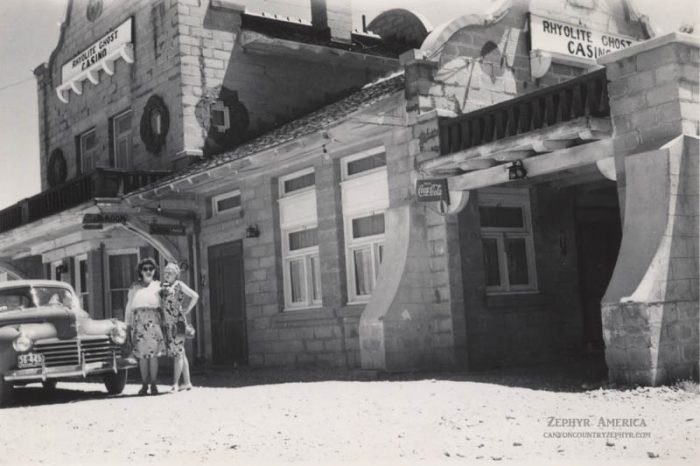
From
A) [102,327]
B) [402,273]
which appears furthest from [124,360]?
[402,273]

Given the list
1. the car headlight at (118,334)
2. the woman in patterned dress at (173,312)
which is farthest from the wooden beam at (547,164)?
the car headlight at (118,334)

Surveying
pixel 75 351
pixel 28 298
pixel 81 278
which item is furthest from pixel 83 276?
pixel 75 351

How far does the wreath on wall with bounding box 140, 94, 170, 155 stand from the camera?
19.6 metres

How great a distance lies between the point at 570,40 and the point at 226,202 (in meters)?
7.35

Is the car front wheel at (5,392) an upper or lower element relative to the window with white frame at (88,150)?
lower

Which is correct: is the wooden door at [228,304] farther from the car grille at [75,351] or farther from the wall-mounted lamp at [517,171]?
the wall-mounted lamp at [517,171]

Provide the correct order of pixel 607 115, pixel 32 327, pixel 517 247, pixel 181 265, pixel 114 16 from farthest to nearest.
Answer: pixel 114 16, pixel 181 265, pixel 517 247, pixel 32 327, pixel 607 115

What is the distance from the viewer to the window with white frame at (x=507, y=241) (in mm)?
13656

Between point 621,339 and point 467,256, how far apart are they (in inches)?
152

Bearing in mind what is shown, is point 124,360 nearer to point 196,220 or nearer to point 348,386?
point 348,386

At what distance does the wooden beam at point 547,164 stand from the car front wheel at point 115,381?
5.35m

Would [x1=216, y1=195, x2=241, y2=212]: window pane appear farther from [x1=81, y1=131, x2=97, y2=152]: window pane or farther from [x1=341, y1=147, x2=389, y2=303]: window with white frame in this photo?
[x1=81, y1=131, x2=97, y2=152]: window pane

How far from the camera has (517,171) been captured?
1120 cm

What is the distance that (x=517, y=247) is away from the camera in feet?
46.3
